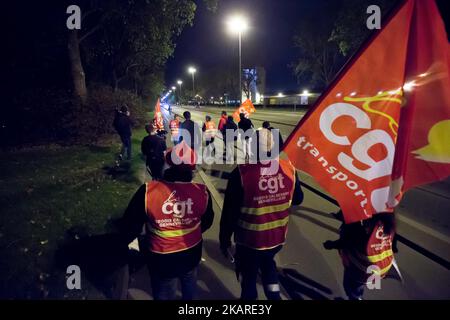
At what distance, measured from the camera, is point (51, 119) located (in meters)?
14.3

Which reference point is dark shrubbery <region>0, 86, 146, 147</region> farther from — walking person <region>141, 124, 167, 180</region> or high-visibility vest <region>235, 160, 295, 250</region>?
high-visibility vest <region>235, 160, 295, 250</region>

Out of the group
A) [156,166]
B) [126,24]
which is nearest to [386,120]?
[156,166]

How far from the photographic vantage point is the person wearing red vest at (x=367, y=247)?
2619 mm

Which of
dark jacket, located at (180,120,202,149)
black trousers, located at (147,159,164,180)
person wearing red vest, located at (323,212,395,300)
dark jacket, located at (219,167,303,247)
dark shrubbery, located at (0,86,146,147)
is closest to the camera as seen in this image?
person wearing red vest, located at (323,212,395,300)

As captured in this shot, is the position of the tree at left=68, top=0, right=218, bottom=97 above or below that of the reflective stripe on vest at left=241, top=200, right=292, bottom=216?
above

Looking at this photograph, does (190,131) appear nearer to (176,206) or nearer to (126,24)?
(176,206)

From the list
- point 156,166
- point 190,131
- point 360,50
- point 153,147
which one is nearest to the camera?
point 360,50

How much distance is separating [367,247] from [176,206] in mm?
1731

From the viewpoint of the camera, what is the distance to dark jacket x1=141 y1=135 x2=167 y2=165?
6941mm

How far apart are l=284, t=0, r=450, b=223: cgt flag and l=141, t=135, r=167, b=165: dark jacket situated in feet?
17.1

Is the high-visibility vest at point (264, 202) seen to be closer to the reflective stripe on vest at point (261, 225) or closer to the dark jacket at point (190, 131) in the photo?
the reflective stripe on vest at point (261, 225)

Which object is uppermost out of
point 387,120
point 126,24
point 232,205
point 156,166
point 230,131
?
point 126,24

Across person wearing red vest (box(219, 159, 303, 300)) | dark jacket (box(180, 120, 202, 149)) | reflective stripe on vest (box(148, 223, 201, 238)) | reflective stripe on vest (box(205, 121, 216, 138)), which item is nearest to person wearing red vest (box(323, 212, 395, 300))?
person wearing red vest (box(219, 159, 303, 300))
